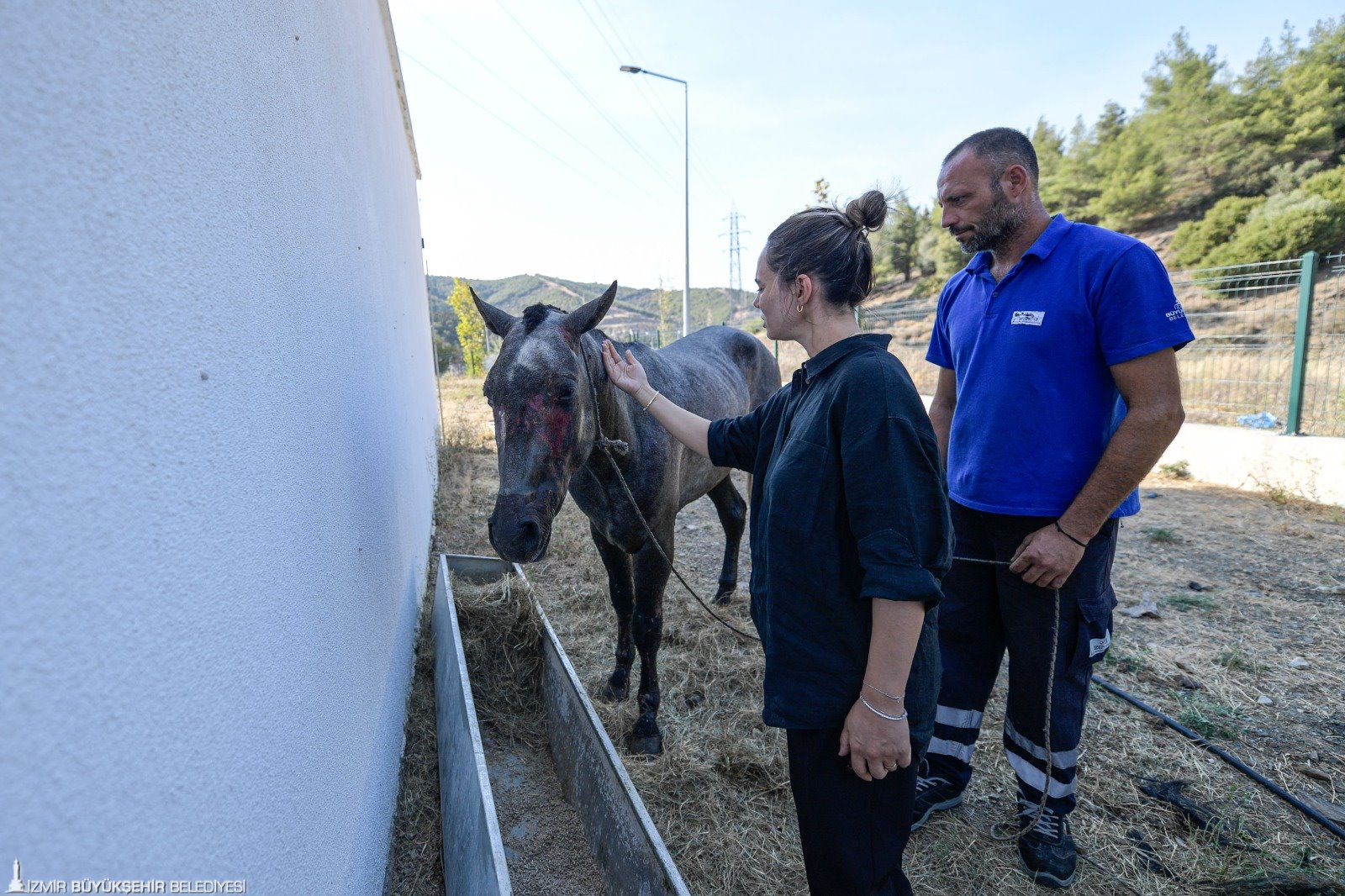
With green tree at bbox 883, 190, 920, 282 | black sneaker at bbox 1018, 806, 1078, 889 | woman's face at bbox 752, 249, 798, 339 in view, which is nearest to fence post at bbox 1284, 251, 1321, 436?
black sneaker at bbox 1018, 806, 1078, 889

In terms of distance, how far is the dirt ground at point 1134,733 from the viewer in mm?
2354

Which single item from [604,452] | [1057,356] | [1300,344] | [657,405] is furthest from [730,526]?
[1300,344]

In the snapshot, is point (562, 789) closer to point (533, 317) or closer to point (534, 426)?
point (534, 426)

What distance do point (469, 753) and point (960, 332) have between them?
239 centimetres

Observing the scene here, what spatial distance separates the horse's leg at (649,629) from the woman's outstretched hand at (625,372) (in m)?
1.03

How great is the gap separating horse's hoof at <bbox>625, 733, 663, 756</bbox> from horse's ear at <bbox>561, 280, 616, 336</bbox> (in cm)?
211

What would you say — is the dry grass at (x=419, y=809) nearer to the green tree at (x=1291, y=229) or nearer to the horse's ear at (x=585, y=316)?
the horse's ear at (x=585, y=316)

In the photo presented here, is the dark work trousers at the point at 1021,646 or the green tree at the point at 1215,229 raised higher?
the green tree at the point at 1215,229

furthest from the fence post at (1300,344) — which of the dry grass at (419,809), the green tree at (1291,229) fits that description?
the green tree at (1291,229)

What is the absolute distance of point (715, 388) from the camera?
412cm

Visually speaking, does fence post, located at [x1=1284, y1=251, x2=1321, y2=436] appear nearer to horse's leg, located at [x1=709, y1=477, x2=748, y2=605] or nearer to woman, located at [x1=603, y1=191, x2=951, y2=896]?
horse's leg, located at [x1=709, y1=477, x2=748, y2=605]

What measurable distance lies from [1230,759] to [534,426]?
3.57 meters

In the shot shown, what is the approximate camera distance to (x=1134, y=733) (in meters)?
3.10

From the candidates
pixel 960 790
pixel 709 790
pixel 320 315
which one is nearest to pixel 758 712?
pixel 709 790
